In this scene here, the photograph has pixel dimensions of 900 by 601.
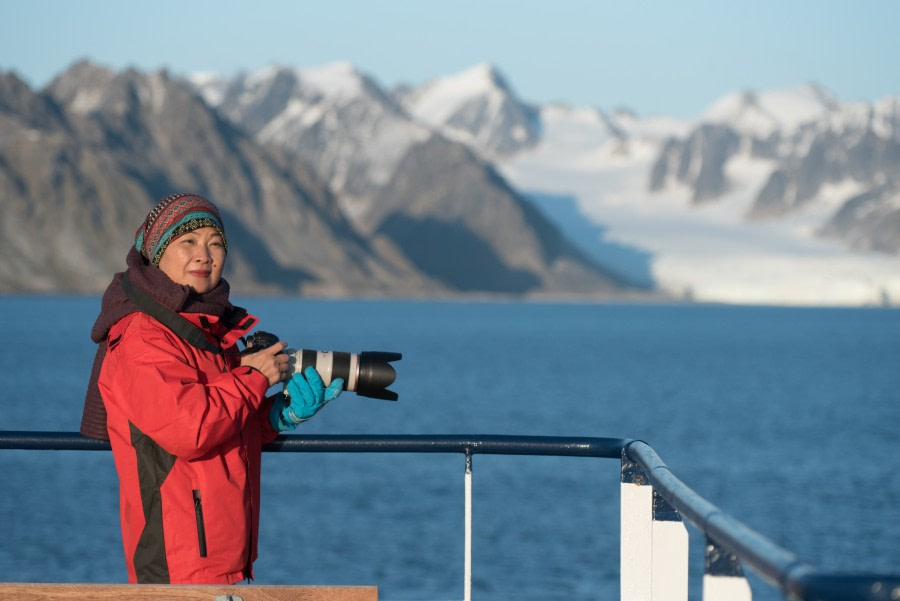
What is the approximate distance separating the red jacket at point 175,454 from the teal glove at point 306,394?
199 mm

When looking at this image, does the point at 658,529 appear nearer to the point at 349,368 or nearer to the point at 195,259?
the point at 349,368

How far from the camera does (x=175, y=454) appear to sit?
3.47m

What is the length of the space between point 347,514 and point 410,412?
89.5ft

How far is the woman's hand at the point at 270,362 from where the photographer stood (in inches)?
144

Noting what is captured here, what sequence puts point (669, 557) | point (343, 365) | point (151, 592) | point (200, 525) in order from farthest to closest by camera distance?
point (343, 365) → point (200, 525) → point (669, 557) → point (151, 592)

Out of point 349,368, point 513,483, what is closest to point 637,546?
point 349,368

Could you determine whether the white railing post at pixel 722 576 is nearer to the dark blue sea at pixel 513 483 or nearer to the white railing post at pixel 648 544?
the white railing post at pixel 648 544

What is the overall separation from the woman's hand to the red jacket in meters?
0.04

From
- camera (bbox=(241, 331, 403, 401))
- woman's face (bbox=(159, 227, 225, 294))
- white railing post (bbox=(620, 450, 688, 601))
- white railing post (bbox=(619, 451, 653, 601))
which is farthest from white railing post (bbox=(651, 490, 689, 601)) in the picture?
woman's face (bbox=(159, 227, 225, 294))

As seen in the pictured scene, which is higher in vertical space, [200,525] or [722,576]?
[200,525]

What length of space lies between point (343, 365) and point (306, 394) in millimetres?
153

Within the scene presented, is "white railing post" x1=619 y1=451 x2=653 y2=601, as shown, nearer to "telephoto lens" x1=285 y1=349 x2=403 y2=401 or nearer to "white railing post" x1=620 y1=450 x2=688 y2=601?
"white railing post" x1=620 y1=450 x2=688 y2=601

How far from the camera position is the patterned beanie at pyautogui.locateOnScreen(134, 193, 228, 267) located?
3.82m

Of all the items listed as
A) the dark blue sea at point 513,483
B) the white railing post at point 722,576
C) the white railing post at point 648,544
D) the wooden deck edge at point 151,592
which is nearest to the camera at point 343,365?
the white railing post at point 648,544
